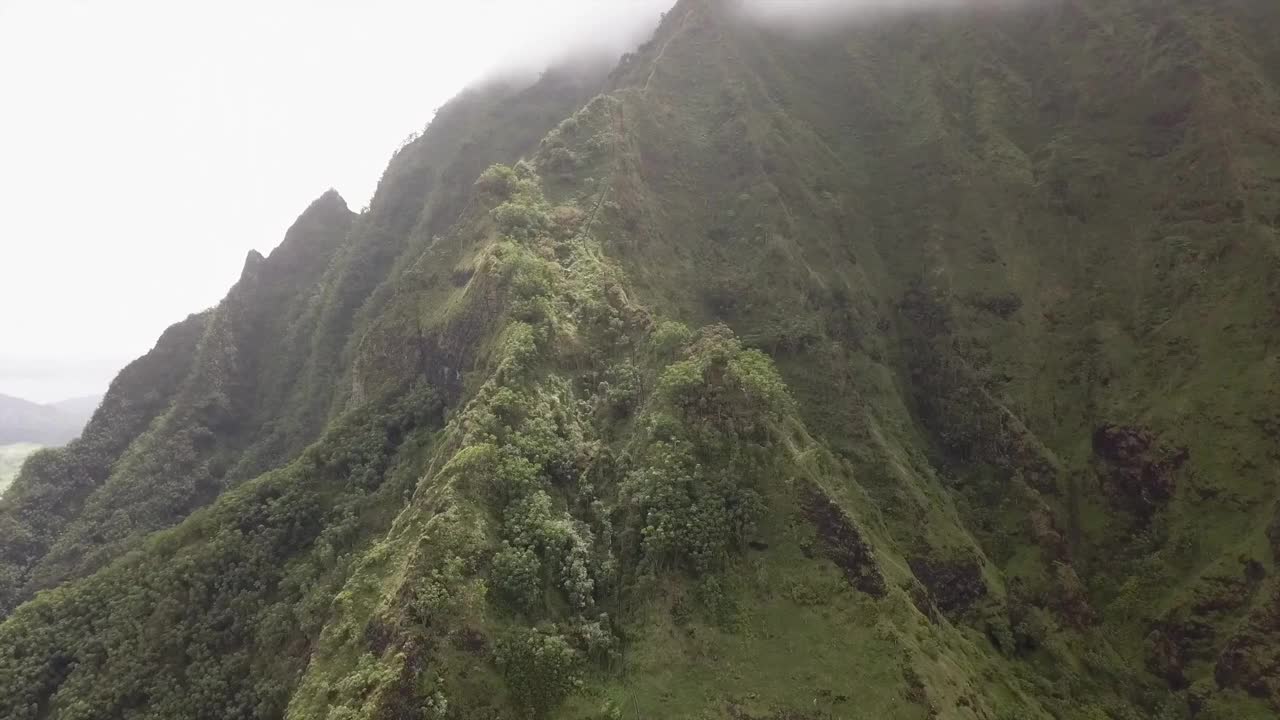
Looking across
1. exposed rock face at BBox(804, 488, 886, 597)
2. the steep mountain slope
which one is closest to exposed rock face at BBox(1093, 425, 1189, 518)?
the steep mountain slope

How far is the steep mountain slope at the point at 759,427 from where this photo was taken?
4825 centimetres

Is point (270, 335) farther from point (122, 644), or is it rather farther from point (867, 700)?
point (867, 700)

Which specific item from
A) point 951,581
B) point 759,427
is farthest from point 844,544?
point 951,581

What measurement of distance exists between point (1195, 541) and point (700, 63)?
81377mm

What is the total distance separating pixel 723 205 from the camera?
8938 centimetres

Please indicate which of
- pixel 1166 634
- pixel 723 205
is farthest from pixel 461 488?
pixel 1166 634

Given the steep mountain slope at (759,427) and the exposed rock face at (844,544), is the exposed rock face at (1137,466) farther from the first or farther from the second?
the exposed rock face at (844,544)

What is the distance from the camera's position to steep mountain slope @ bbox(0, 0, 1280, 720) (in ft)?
158

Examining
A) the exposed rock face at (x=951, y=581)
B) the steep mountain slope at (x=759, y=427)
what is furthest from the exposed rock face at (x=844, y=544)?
the exposed rock face at (x=951, y=581)

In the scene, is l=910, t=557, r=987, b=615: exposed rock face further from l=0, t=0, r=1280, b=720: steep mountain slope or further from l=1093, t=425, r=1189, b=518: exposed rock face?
l=1093, t=425, r=1189, b=518: exposed rock face

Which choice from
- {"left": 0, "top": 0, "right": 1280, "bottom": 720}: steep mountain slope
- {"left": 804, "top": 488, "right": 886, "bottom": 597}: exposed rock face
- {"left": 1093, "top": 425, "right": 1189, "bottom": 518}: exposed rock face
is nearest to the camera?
{"left": 0, "top": 0, "right": 1280, "bottom": 720}: steep mountain slope

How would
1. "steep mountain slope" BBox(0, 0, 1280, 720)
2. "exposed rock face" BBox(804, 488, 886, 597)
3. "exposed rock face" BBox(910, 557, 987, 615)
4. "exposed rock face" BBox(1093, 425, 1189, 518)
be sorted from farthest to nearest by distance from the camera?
"exposed rock face" BBox(1093, 425, 1189, 518)
"exposed rock face" BBox(910, 557, 987, 615)
"exposed rock face" BBox(804, 488, 886, 597)
"steep mountain slope" BBox(0, 0, 1280, 720)

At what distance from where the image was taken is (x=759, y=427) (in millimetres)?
56844

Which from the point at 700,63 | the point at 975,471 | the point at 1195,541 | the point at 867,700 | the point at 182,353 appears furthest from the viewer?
the point at 182,353
